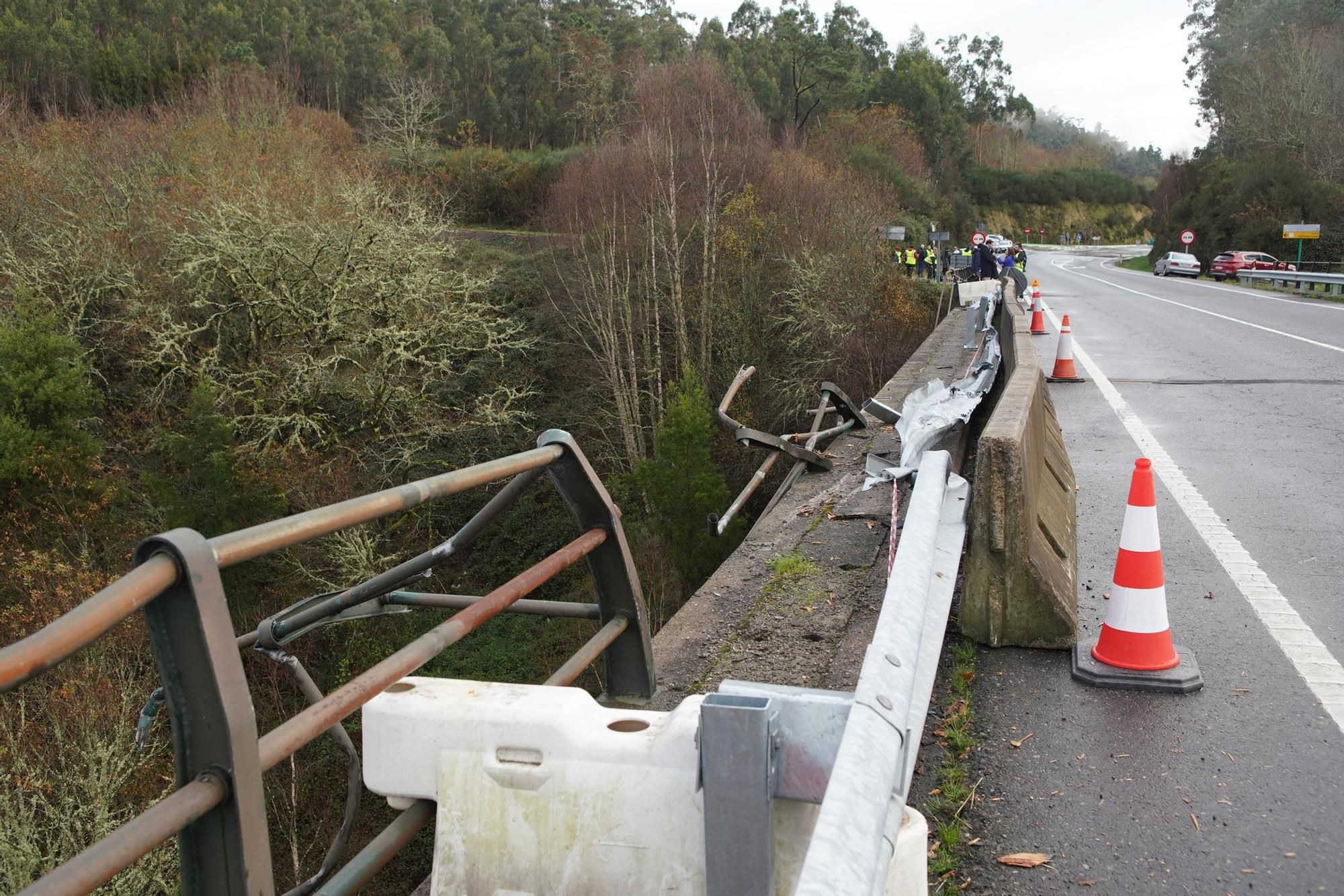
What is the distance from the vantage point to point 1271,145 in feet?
168

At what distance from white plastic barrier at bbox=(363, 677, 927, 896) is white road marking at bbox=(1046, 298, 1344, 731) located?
296 centimetres

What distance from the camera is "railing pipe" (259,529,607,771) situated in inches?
71.6

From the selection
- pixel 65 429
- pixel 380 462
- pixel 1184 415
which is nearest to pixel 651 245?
pixel 380 462

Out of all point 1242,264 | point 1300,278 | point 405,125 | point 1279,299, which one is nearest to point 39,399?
point 405,125

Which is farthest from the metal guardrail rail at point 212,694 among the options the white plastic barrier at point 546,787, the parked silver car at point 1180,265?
the parked silver car at point 1180,265

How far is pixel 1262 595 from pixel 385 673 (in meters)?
4.71

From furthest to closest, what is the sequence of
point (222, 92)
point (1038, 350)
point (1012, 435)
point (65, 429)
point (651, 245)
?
point (222, 92)
point (651, 245)
point (65, 429)
point (1038, 350)
point (1012, 435)

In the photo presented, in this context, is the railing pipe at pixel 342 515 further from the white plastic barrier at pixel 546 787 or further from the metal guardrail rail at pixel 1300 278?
the metal guardrail rail at pixel 1300 278

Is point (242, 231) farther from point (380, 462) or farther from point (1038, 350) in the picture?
point (1038, 350)

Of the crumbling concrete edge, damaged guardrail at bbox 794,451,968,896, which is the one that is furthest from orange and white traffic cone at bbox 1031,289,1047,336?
damaged guardrail at bbox 794,451,968,896

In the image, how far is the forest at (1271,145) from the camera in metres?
44.8

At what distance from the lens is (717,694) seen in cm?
188

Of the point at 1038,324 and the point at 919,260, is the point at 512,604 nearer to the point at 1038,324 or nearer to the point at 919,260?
the point at 1038,324

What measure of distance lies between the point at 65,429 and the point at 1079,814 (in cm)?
2169
